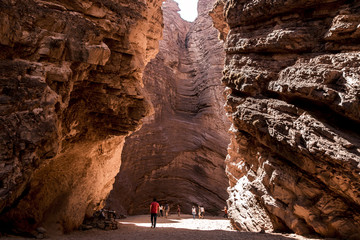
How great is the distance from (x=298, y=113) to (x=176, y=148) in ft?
48.1

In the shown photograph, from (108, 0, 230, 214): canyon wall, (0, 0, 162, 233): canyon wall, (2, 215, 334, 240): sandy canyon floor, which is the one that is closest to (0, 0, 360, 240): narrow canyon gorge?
(0, 0, 162, 233): canyon wall

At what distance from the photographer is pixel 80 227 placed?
9266mm

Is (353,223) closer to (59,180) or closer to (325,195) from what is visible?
(325,195)

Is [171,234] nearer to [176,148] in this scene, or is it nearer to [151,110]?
[151,110]

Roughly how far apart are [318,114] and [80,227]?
930cm

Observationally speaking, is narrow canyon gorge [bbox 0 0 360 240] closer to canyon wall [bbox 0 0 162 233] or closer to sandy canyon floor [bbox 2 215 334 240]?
canyon wall [bbox 0 0 162 233]

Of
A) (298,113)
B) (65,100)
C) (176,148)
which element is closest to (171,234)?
(65,100)

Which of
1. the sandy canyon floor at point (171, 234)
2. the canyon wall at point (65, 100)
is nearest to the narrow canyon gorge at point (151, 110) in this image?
the canyon wall at point (65, 100)

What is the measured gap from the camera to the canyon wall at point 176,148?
20156 millimetres

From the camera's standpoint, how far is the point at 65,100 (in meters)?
7.09

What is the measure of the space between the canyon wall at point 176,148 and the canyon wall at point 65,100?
25.8ft

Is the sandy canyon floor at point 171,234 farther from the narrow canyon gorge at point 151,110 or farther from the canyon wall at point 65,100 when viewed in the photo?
the canyon wall at point 65,100

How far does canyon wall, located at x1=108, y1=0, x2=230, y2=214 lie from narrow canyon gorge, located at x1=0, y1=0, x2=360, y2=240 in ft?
25.3

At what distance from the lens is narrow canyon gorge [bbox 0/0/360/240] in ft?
19.4
